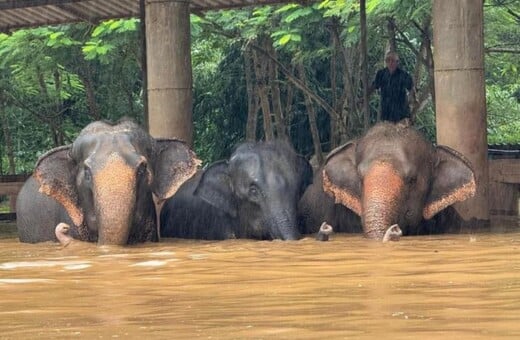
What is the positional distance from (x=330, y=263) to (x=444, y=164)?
13.6ft

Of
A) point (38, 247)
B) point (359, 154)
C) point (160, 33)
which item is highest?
point (160, 33)

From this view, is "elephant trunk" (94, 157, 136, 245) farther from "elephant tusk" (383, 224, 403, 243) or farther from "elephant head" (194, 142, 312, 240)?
"elephant tusk" (383, 224, 403, 243)

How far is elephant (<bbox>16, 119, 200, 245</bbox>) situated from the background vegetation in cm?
697

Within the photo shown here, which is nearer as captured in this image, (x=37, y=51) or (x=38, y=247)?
(x=38, y=247)

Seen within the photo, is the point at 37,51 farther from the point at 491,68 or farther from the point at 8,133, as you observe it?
the point at 491,68

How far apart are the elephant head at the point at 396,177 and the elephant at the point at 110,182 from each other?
4.66ft

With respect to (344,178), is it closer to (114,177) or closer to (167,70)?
(114,177)

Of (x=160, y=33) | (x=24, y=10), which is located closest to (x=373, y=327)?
(x=160, y=33)

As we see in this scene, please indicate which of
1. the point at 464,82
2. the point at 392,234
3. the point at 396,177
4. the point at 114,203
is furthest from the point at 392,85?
the point at 114,203

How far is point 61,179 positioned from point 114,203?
51.2 inches

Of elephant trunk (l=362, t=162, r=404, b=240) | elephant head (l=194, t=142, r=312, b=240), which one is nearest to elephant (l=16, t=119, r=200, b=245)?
elephant head (l=194, t=142, r=312, b=240)

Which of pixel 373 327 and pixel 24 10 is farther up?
pixel 24 10

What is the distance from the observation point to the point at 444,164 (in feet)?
37.8

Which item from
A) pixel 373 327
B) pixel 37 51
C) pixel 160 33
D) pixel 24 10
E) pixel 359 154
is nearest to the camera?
pixel 373 327
